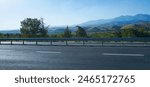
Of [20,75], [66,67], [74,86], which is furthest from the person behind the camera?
[66,67]

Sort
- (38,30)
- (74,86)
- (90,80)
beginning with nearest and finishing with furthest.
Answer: (74,86), (90,80), (38,30)

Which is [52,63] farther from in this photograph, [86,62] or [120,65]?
[120,65]

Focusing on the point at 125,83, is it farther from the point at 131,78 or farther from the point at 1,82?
the point at 1,82

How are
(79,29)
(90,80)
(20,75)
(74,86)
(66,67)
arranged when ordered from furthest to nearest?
1. (79,29)
2. (66,67)
3. (20,75)
4. (90,80)
5. (74,86)

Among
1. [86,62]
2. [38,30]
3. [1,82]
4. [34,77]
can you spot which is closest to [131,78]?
[34,77]

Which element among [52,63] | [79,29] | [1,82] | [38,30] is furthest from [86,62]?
[38,30]

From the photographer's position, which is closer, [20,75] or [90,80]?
[90,80]

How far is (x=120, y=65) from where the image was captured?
14398 millimetres

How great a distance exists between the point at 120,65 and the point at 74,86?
5.02 m

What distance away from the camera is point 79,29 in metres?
55.4

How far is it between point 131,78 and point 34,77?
2.68 m

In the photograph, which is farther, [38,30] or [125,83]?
[38,30]

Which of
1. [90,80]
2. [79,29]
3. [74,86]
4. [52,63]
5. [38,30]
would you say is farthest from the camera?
[38,30]

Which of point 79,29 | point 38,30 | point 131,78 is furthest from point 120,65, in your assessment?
point 38,30
